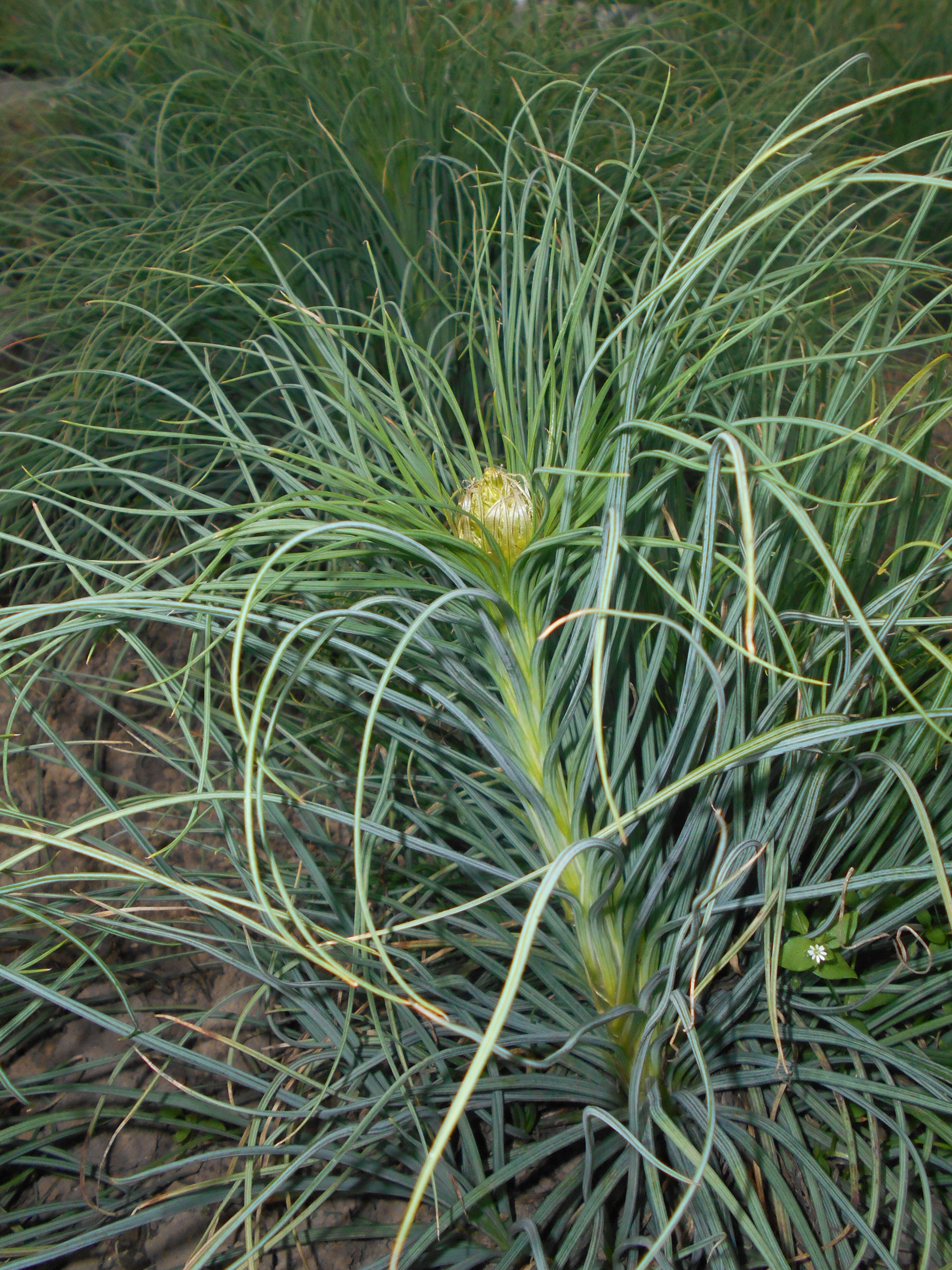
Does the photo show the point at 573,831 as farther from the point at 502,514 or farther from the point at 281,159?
the point at 281,159

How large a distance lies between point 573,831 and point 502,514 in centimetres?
24

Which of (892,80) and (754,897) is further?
(892,80)

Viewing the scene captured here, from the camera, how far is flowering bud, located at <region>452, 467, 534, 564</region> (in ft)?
1.92

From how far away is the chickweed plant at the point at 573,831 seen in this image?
55 cm

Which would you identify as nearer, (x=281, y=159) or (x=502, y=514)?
(x=502, y=514)

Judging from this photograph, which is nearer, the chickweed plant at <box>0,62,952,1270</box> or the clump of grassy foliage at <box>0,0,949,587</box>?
the chickweed plant at <box>0,62,952,1270</box>

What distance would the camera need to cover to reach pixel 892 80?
1877 millimetres

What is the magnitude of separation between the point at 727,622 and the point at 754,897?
20cm

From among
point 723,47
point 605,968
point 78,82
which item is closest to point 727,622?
point 605,968

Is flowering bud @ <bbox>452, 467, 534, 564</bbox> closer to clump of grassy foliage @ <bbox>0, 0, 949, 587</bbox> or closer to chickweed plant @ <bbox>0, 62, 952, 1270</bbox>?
chickweed plant @ <bbox>0, 62, 952, 1270</bbox>

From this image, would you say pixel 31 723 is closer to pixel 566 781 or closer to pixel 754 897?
pixel 566 781

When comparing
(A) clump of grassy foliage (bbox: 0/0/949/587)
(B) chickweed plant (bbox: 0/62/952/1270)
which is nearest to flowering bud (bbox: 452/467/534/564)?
(B) chickweed plant (bbox: 0/62/952/1270)

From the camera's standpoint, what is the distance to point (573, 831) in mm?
623

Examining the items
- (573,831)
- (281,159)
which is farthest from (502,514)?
(281,159)
